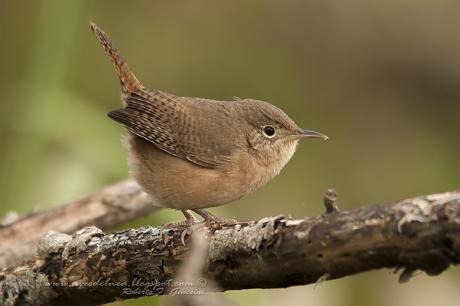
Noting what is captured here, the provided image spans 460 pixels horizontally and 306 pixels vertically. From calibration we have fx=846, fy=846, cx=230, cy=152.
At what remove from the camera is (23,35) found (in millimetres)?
8523

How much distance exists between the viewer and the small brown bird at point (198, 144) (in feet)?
15.2

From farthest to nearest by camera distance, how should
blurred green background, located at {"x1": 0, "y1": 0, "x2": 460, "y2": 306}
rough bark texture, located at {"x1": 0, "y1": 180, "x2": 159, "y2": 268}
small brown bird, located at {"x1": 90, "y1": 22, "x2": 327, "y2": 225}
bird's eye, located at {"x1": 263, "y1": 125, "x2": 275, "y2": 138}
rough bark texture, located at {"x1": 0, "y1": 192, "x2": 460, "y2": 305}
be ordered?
blurred green background, located at {"x1": 0, "y1": 0, "x2": 460, "y2": 306}, bird's eye, located at {"x1": 263, "y1": 125, "x2": 275, "y2": 138}, rough bark texture, located at {"x1": 0, "y1": 180, "x2": 159, "y2": 268}, small brown bird, located at {"x1": 90, "y1": 22, "x2": 327, "y2": 225}, rough bark texture, located at {"x1": 0, "y1": 192, "x2": 460, "y2": 305}

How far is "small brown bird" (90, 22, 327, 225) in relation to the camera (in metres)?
4.62

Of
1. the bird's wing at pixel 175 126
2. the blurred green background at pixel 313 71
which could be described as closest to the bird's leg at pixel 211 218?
the bird's wing at pixel 175 126

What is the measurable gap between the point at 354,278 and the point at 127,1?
4.00m

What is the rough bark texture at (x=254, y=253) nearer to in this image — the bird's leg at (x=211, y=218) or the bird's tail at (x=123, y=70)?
the bird's leg at (x=211, y=218)

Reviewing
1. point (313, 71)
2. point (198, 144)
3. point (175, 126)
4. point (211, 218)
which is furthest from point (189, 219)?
point (313, 71)

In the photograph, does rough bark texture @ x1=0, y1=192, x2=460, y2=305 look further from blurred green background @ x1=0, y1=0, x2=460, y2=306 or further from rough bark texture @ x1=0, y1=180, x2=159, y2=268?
blurred green background @ x1=0, y1=0, x2=460, y2=306

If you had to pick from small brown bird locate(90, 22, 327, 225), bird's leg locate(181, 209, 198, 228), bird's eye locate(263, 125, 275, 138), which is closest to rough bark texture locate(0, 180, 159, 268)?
small brown bird locate(90, 22, 327, 225)

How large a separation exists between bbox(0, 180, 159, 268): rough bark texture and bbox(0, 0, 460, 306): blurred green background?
7.52ft

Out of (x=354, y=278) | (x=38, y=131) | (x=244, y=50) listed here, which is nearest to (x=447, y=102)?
(x=244, y=50)

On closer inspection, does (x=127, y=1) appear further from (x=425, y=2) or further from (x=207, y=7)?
(x=425, y=2)

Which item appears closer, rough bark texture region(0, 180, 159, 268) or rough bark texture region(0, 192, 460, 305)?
rough bark texture region(0, 192, 460, 305)

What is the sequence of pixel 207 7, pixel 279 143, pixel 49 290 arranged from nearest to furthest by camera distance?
1. pixel 49 290
2. pixel 279 143
3. pixel 207 7
